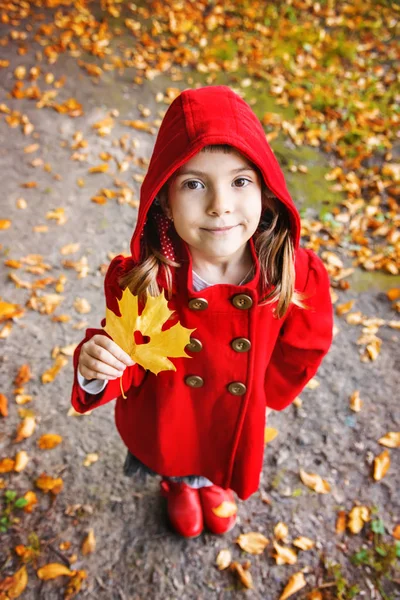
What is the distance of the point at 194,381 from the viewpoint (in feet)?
5.20

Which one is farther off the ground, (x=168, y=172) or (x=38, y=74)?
(x=168, y=172)

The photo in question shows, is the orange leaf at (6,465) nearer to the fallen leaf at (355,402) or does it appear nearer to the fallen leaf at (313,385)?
the fallen leaf at (313,385)

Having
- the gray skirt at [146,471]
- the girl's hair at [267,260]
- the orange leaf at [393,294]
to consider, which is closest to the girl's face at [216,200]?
the girl's hair at [267,260]

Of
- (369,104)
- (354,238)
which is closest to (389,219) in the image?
(354,238)

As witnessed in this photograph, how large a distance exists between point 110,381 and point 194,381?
273 millimetres

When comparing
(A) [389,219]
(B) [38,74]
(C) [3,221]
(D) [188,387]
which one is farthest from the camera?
(B) [38,74]

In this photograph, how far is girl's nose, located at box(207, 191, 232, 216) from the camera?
1.25 metres

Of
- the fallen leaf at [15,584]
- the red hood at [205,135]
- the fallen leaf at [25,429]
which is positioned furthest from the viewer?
the fallen leaf at [25,429]

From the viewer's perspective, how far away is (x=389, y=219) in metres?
3.84

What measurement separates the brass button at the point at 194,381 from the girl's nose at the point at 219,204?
0.56 meters

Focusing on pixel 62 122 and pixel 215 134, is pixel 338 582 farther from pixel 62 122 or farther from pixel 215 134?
pixel 62 122

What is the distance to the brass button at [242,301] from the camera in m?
1.40

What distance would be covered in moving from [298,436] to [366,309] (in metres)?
1.08

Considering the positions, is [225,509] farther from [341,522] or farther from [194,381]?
[194,381]
